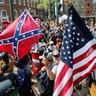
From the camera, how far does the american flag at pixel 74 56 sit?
3.62 metres

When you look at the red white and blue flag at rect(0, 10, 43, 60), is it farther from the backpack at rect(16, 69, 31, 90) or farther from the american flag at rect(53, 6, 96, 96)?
the american flag at rect(53, 6, 96, 96)

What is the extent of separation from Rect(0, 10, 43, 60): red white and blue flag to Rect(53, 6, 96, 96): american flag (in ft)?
6.74

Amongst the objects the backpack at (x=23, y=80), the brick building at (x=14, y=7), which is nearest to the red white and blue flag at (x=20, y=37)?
the backpack at (x=23, y=80)

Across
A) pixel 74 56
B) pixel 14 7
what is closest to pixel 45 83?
pixel 74 56

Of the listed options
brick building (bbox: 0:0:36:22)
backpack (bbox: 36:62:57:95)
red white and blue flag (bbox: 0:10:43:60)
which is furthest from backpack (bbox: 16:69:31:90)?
brick building (bbox: 0:0:36:22)

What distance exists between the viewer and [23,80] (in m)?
5.39

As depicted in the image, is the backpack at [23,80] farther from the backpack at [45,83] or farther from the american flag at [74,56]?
the american flag at [74,56]

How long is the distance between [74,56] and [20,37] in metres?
2.37

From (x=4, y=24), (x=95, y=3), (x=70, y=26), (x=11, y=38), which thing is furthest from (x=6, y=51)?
(x=95, y=3)

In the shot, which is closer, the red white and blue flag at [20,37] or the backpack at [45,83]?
the backpack at [45,83]

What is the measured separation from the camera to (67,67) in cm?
364

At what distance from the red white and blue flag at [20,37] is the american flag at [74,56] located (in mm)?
2056

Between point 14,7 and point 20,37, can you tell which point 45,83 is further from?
point 14,7

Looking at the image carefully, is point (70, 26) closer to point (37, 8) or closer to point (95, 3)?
point (37, 8)
